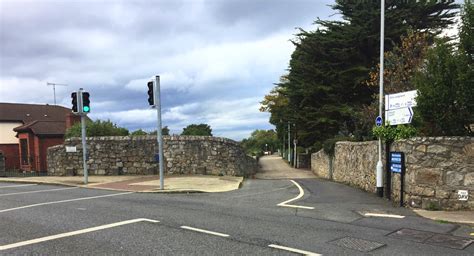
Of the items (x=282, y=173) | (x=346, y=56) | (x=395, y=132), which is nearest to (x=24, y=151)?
(x=282, y=173)

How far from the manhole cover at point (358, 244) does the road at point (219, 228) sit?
2 centimetres

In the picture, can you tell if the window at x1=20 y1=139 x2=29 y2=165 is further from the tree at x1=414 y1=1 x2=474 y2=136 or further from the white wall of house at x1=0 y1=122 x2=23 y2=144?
the tree at x1=414 y1=1 x2=474 y2=136

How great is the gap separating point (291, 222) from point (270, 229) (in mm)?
911

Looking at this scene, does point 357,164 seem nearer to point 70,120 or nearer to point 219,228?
point 219,228

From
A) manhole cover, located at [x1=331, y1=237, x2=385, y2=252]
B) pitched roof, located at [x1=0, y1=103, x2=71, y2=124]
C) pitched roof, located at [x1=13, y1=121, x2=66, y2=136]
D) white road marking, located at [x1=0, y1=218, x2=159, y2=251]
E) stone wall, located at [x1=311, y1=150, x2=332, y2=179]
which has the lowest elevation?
stone wall, located at [x1=311, y1=150, x2=332, y2=179]

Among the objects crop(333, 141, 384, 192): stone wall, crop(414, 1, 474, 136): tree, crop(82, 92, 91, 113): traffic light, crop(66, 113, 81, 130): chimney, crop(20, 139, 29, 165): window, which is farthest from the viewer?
crop(20, 139, 29, 165): window

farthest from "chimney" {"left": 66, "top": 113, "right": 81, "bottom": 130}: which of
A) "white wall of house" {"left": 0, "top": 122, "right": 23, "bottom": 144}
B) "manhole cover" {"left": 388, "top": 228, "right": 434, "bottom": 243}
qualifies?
"manhole cover" {"left": 388, "top": 228, "right": 434, "bottom": 243}

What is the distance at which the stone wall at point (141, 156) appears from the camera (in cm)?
2169

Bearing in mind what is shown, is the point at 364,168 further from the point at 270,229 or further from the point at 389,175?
the point at 270,229

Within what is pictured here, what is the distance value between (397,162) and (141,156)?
14172mm

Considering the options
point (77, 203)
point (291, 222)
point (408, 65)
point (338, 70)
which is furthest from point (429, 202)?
point (338, 70)

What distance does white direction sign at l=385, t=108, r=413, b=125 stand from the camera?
38.6ft

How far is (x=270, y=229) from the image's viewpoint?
26.6 feet

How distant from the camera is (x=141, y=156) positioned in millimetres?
21656
